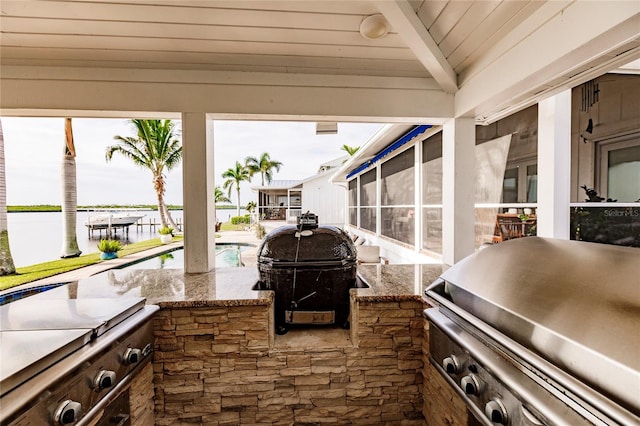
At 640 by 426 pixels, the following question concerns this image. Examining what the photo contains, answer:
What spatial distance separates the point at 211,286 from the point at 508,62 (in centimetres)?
279

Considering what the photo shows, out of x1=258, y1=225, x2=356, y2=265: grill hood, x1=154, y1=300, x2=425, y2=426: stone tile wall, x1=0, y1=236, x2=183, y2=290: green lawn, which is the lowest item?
x1=0, y1=236, x2=183, y2=290: green lawn

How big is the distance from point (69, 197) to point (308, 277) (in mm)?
9877

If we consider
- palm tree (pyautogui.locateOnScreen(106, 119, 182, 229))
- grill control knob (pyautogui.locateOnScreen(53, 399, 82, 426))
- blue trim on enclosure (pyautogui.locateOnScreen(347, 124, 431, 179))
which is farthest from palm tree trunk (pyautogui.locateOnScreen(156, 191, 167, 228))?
grill control knob (pyautogui.locateOnScreen(53, 399, 82, 426))

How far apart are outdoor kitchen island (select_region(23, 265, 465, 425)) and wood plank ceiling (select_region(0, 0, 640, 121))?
1.89 metres

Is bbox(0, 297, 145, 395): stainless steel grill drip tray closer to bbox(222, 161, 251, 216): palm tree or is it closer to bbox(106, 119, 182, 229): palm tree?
bbox(106, 119, 182, 229): palm tree

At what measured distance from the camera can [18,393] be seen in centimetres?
90

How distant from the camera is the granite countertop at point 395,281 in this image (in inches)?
76.8

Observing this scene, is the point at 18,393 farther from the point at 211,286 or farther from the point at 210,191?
the point at 210,191

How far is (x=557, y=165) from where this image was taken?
7.91 ft

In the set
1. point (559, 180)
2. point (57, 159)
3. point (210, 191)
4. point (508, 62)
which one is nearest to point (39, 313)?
point (210, 191)

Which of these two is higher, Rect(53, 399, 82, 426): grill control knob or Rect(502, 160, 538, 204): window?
Rect(502, 160, 538, 204): window

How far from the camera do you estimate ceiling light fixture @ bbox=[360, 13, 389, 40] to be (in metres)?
1.79

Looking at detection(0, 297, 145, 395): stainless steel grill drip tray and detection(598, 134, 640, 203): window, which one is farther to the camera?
detection(598, 134, 640, 203): window

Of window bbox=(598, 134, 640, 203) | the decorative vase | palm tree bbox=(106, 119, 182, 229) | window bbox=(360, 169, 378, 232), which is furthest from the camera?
palm tree bbox=(106, 119, 182, 229)
